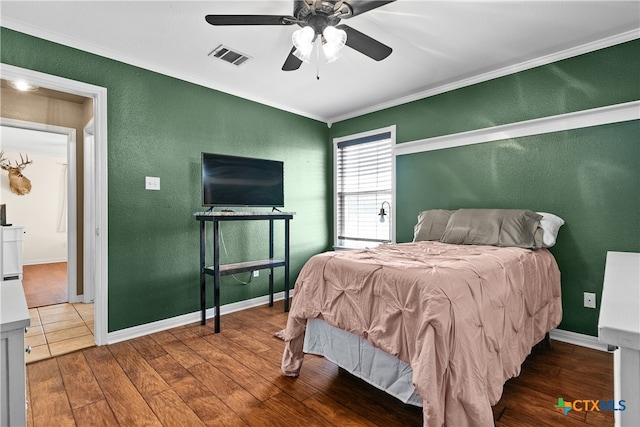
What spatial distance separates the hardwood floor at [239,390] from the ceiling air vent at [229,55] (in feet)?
8.30

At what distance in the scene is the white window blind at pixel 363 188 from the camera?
4164 mm

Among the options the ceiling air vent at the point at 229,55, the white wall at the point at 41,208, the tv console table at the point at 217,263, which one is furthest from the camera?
the white wall at the point at 41,208

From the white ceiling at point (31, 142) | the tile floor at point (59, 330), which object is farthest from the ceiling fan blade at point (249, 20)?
the white ceiling at point (31, 142)

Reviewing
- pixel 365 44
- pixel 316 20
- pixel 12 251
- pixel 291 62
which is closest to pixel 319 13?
pixel 316 20

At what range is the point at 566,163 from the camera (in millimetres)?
2727

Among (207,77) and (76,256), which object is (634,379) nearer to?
(207,77)

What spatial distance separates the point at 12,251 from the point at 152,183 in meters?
3.24

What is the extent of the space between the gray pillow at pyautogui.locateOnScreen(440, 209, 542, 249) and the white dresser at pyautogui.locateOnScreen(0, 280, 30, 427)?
A: 2.83 meters

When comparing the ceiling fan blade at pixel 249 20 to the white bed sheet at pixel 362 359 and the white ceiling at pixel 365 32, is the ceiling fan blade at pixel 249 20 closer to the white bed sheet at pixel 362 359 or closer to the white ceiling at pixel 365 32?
the white ceiling at pixel 365 32

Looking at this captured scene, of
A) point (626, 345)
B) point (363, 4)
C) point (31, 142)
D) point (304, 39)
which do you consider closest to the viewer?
point (626, 345)

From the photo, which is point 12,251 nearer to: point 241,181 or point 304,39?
point 241,181

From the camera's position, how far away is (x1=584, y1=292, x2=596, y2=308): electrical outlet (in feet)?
8.61

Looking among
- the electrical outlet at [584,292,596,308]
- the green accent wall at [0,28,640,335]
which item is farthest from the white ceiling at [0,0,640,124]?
the electrical outlet at [584,292,596,308]

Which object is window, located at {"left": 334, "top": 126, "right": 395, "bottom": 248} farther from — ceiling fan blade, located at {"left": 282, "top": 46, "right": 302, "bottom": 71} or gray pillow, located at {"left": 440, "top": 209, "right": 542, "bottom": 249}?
ceiling fan blade, located at {"left": 282, "top": 46, "right": 302, "bottom": 71}
